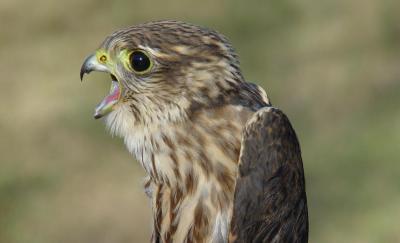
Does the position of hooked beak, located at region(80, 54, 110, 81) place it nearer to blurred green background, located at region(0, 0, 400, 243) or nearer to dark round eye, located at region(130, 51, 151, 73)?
dark round eye, located at region(130, 51, 151, 73)

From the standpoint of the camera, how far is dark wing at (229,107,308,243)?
5379 mm

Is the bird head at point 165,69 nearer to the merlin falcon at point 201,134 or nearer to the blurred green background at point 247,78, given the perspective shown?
the merlin falcon at point 201,134

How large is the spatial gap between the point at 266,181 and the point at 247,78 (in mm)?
6414

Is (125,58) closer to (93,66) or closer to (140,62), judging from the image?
(140,62)

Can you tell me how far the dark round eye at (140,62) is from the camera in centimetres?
548

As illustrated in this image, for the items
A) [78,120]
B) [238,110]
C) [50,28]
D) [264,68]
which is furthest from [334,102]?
[238,110]

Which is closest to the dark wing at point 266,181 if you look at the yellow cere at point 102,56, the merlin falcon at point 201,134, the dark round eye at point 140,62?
the merlin falcon at point 201,134

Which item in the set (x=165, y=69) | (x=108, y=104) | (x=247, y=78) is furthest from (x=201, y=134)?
(x=247, y=78)

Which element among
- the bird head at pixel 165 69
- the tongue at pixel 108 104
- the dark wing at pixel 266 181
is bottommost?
the dark wing at pixel 266 181

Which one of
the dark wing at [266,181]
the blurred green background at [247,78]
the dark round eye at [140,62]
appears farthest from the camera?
the blurred green background at [247,78]

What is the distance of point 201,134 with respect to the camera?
548 cm

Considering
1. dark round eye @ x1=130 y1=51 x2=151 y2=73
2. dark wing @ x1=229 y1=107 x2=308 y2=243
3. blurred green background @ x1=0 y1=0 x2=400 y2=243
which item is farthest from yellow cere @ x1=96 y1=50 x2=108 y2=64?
blurred green background @ x1=0 y1=0 x2=400 y2=243

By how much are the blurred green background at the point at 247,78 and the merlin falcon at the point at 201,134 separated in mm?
3875

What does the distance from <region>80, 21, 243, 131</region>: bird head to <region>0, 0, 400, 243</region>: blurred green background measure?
4.03 meters
